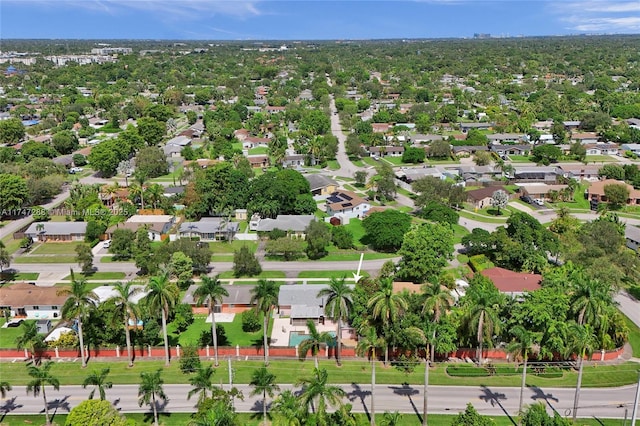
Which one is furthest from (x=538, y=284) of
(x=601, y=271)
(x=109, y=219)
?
(x=109, y=219)

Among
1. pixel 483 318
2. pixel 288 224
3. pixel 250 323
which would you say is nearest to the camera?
pixel 483 318

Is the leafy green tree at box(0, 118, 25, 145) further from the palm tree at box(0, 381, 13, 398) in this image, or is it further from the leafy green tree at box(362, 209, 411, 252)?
the palm tree at box(0, 381, 13, 398)

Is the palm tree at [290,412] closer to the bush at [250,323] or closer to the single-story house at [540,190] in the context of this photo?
the bush at [250,323]

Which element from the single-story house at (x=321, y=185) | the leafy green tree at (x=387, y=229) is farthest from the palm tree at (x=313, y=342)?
the single-story house at (x=321, y=185)

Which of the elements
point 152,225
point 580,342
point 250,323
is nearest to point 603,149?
point 580,342

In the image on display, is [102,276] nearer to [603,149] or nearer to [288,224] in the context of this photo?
[288,224]

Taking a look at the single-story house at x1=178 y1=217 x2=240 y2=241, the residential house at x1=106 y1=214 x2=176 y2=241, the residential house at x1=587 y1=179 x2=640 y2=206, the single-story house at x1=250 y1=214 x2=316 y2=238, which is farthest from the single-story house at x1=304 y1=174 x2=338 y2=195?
the residential house at x1=587 y1=179 x2=640 y2=206

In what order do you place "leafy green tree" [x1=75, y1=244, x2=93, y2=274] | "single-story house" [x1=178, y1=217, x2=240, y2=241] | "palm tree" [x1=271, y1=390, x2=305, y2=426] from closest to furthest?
"palm tree" [x1=271, y1=390, x2=305, y2=426], "leafy green tree" [x1=75, y1=244, x2=93, y2=274], "single-story house" [x1=178, y1=217, x2=240, y2=241]
